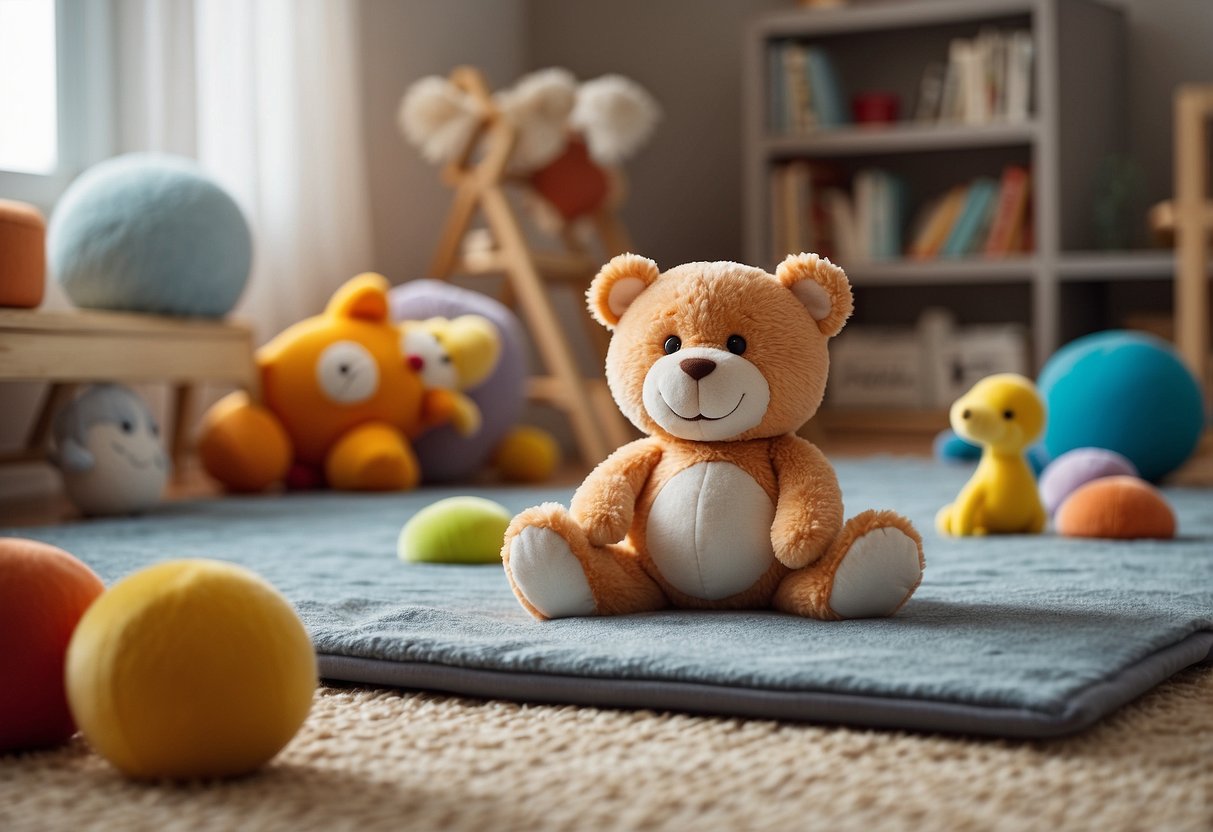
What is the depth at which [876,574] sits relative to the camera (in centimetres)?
107

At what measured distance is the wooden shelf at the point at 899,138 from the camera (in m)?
3.39

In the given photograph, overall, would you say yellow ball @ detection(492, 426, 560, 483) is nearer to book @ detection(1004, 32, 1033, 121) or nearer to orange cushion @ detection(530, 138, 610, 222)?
orange cushion @ detection(530, 138, 610, 222)

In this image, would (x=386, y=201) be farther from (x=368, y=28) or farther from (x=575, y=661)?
(x=575, y=661)

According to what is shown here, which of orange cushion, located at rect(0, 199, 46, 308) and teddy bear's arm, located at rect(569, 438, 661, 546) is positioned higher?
orange cushion, located at rect(0, 199, 46, 308)

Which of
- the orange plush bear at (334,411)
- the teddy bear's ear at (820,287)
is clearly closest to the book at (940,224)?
the orange plush bear at (334,411)

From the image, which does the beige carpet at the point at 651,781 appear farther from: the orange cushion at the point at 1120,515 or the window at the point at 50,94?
the window at the point at 50,94

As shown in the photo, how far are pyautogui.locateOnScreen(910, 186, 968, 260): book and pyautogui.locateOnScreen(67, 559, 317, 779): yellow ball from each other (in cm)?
298

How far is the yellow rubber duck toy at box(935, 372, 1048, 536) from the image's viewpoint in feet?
5.18

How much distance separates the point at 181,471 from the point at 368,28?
1.18 m

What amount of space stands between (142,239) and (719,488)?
1320 mm

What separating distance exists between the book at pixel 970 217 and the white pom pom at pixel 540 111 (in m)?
1.08

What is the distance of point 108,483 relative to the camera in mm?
2043

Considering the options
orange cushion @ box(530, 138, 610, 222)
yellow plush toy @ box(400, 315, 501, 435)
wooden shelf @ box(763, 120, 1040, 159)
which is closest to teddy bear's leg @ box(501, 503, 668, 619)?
yellow plush toy @ box(400, 315, 501, 435)

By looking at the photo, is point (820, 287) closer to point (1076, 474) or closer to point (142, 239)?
point (1076, 474)
